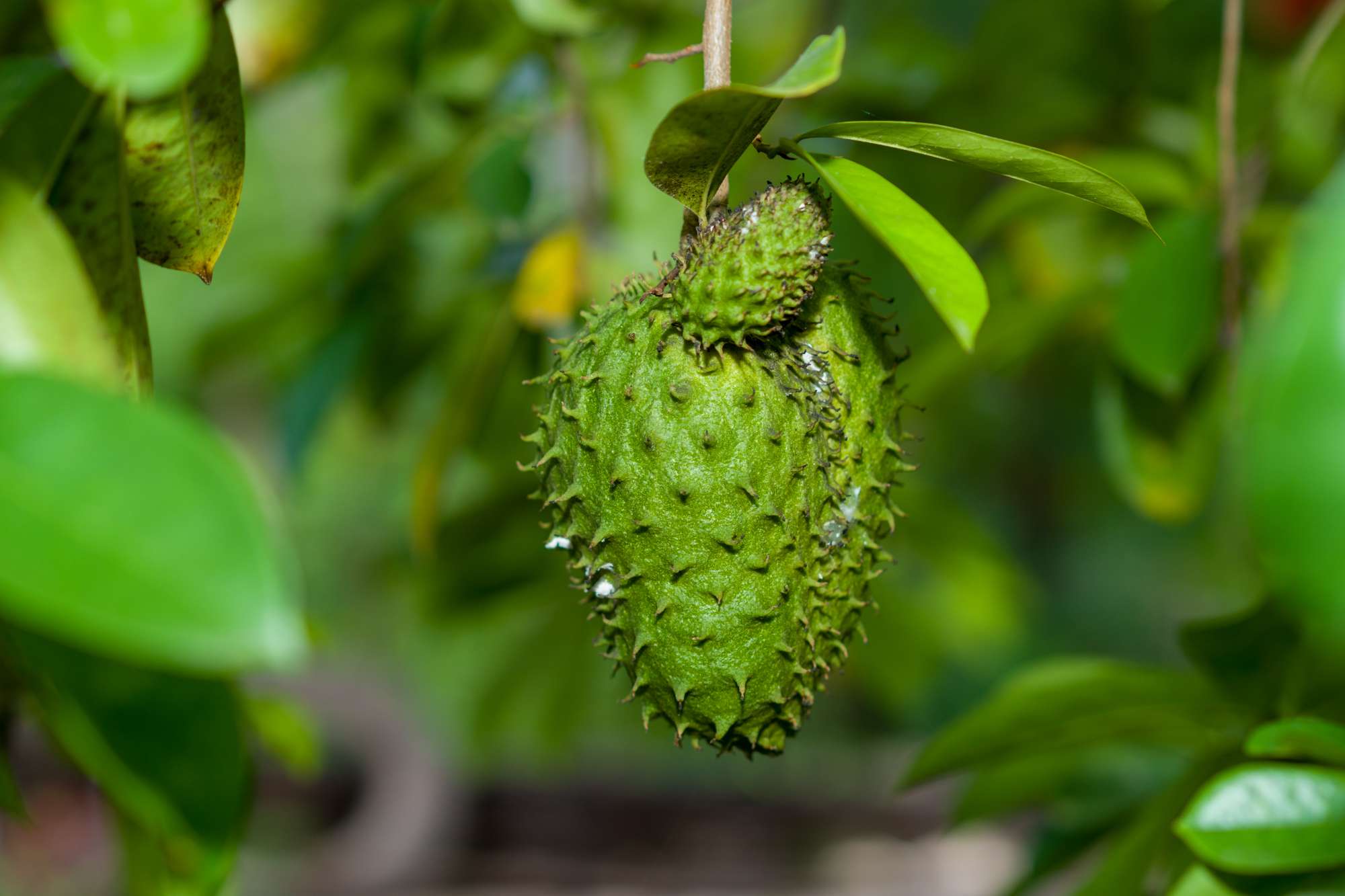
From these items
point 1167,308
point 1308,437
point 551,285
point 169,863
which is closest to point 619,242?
point 551,285

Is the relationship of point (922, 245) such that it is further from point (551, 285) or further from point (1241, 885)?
point (551, 285)

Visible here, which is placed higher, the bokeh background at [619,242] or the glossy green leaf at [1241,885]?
the bokeh background at [619,242]

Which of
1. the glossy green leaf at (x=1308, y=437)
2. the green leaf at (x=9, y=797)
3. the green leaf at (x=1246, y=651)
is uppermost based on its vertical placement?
the green leaf at (x=9, y=797)

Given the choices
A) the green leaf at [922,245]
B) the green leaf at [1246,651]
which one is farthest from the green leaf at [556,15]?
the green leaf at [1246,651]

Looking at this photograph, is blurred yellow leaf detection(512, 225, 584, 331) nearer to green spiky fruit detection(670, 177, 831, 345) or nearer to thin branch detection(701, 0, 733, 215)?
green spiky fruit detection(670, 177, 831, 345)

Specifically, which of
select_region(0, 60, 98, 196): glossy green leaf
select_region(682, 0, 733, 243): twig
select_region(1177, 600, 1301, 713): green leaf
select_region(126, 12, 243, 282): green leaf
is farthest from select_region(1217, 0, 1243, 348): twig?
select_region(0, 60, 98, 196): glossy green leaf

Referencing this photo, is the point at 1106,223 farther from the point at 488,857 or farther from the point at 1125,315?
the point at 488,857

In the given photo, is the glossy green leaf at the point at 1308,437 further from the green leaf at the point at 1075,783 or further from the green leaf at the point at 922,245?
the green leaf at the point at 1075,783

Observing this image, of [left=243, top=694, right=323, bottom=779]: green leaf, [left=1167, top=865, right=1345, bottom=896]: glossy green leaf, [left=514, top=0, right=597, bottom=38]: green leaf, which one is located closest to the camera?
[left=1167, top=865, right=1345, bottom=896]: glossy green leaf
